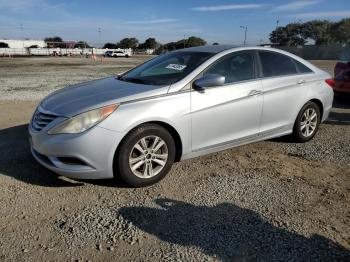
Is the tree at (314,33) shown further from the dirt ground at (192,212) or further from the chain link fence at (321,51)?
the dirt ground at (192,212)

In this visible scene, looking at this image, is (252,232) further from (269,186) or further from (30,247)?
(30,247)

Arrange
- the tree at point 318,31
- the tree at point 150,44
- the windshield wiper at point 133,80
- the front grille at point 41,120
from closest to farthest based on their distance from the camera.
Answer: the front grille at point 41,120
the windshield wiper at point 133,80
the tree at point 318,31
the tree at point 150,44

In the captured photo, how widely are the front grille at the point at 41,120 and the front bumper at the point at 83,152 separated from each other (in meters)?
0.12

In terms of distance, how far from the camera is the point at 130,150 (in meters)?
4.25

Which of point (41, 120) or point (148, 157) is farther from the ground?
point (41, 120)

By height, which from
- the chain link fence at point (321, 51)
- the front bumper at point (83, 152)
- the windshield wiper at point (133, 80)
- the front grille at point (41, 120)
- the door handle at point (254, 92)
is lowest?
the chain link fence at point (321, 51)

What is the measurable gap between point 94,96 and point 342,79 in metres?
7.23

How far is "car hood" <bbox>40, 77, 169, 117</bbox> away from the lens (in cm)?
426

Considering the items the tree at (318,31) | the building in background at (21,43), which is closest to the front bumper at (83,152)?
the building in background at (21,43)

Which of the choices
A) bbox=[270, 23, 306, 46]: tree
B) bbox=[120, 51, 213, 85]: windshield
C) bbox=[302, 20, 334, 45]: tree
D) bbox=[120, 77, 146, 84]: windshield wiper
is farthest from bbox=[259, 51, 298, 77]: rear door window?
bbox=[270, 23, 306, 46]: tree

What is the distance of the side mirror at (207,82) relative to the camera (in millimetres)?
4688

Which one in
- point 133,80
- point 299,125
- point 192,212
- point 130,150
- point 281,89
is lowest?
point 192,212

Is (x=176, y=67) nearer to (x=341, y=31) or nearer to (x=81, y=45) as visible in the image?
(x=81, y=45)

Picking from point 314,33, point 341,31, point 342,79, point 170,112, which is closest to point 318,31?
point 314,33
